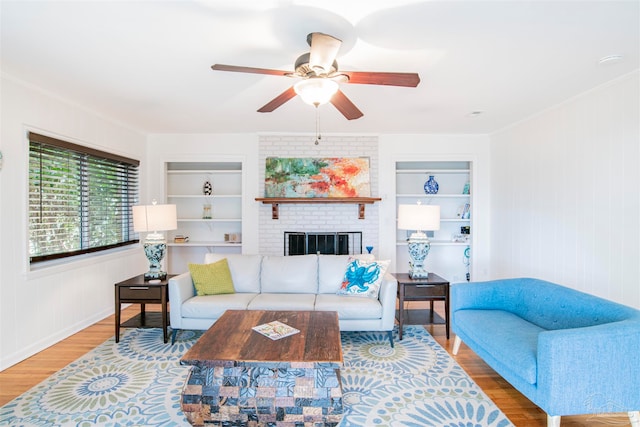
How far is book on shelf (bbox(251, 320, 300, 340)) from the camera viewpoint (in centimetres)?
232

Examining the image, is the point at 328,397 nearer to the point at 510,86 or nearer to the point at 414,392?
the point at 414,392

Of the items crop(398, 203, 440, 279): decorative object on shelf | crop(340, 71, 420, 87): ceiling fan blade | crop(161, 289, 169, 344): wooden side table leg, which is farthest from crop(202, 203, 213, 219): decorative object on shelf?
crop(340, 71, 420, 87): ceiling fan blade

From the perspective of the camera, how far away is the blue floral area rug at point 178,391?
→ 2113 mm

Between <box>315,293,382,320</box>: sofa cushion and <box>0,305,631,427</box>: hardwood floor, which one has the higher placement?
<box>315,293,382,320</box>: sofa cushion

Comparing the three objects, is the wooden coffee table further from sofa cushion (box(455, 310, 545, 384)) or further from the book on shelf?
sofa cushion (box(455, 310, 545, 384))

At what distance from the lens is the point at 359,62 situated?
2.62 meters

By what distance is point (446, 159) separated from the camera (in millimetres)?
5250

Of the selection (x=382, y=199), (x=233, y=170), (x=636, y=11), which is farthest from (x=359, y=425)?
(x=233, y=170)

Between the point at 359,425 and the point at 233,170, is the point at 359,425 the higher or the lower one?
the lower one

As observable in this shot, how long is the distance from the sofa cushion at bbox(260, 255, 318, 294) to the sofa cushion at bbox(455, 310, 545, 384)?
1.42m

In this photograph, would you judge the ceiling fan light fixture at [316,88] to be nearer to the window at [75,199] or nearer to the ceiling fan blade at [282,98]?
the ceiling fan blade at [282,98]

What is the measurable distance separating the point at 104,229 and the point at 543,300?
459 cm

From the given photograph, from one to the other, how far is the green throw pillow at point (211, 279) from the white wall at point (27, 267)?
1.32 m

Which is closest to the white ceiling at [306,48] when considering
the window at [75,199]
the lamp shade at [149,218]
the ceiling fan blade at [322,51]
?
the ceiling fan blade at [322,51]
